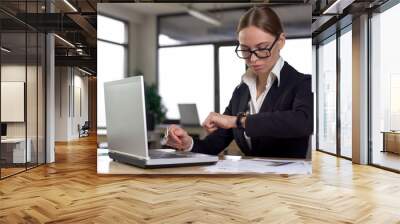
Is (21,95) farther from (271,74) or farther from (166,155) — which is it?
(271,74)

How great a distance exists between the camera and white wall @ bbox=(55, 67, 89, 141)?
8734mm

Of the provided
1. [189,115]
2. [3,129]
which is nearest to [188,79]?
[189,115]

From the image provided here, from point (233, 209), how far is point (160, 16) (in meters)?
2.66

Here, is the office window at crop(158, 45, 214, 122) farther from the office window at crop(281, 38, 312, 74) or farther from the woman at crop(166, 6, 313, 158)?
the office window at crop(281, 38, 312, 74)

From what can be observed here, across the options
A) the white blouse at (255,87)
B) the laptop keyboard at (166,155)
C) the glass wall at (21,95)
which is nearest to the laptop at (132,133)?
the laptop keyboard at (166,155)

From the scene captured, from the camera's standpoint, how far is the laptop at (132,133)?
13.1 ft

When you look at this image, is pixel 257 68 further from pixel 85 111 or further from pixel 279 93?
pixel 85 111

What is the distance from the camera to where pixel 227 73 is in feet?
16.6

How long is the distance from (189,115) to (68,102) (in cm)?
540

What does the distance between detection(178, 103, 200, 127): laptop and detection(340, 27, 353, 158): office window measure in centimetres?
390

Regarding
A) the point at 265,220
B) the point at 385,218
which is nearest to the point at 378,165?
the point at 385,218

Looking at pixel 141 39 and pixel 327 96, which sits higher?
pixel 141 39

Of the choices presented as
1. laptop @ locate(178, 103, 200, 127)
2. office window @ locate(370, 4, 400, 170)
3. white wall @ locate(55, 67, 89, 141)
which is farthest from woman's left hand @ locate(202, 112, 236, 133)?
white wall @ locate(55, 67, 89, 141)

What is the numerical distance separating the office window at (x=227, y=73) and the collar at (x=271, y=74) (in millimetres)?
143
